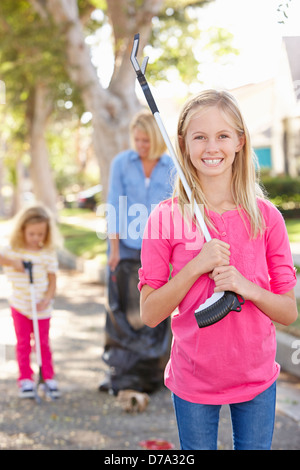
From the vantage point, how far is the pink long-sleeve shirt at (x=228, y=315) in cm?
214

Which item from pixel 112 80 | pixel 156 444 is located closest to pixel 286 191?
pixel 112 80

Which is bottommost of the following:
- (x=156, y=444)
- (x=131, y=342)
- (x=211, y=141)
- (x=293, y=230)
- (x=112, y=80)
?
(x=156, y=444)

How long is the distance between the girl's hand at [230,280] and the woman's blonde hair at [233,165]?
184mm

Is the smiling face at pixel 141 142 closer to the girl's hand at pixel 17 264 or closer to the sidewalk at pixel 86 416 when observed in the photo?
the girl's hand at pixel 17 264

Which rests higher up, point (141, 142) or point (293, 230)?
point (293, 230)

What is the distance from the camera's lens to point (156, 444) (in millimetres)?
3889

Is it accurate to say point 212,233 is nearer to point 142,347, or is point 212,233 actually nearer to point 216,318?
point 216,318

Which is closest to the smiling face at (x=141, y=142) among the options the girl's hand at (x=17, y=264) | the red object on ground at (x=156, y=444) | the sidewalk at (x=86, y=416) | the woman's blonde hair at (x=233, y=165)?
the girl's hand at (x=17, y=264)

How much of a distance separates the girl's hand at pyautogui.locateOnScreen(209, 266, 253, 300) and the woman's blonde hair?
0.18m

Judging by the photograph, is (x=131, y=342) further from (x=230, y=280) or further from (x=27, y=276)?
(x=230, y=280)

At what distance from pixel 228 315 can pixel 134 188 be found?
2.64 m

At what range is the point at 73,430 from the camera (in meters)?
4.19

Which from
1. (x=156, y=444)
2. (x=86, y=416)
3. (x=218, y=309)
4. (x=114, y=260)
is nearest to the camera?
(x=218, y=309)
